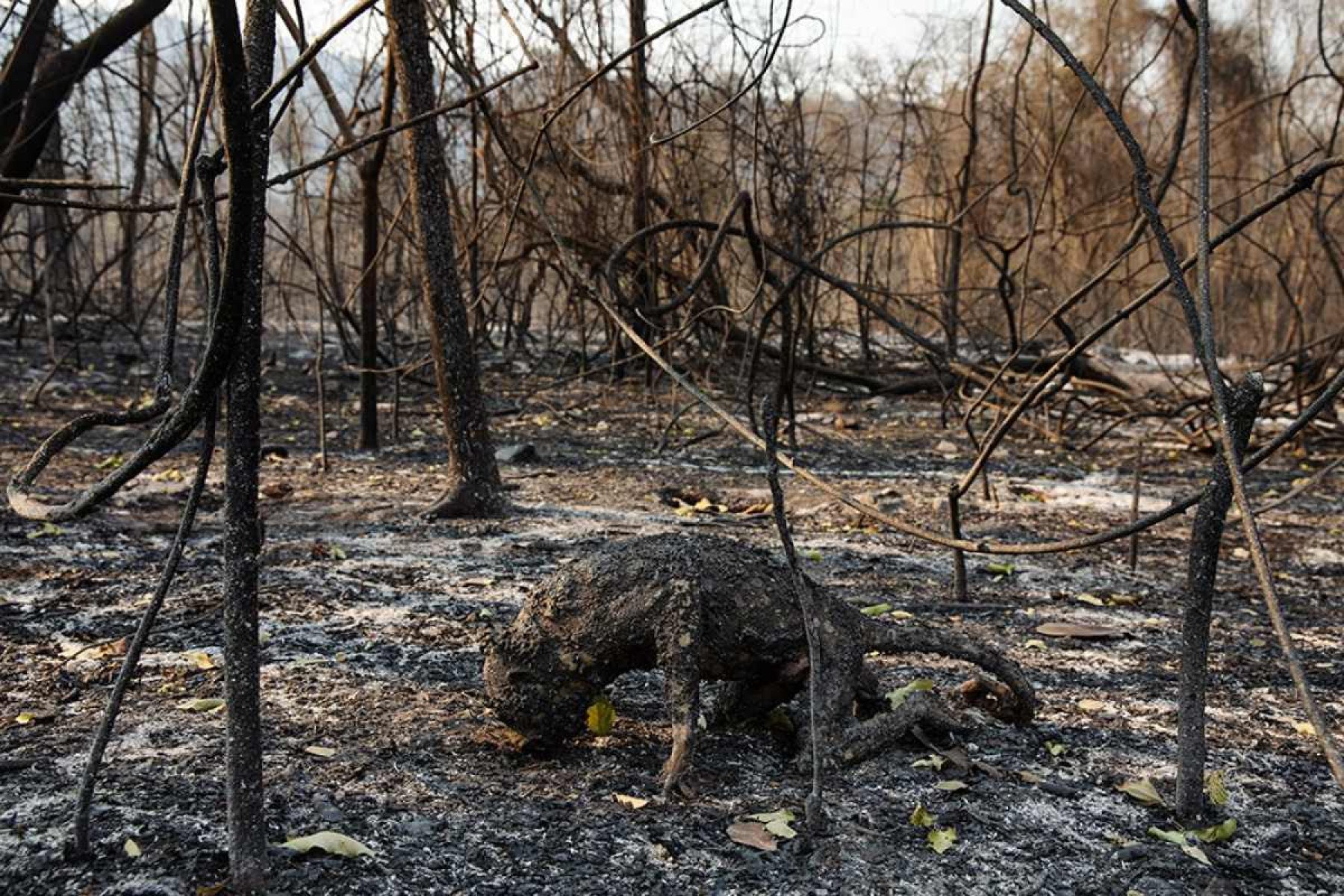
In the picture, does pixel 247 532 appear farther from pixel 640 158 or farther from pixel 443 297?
pixel 640 158

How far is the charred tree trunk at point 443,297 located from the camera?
3.89m

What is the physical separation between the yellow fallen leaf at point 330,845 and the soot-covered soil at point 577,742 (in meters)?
0.02

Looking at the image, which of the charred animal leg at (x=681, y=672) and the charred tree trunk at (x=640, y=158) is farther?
the charred tree trunk at (x=640, y=158)

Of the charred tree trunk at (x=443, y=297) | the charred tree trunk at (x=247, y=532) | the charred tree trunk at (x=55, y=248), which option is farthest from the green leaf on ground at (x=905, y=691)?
the charred tree trunk at (x=55, y=248)

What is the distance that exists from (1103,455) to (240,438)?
5.54 m

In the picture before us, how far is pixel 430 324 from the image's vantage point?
4078 millimetres

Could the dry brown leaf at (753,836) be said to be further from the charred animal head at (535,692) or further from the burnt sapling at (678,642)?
the charred animal head at (535,692)

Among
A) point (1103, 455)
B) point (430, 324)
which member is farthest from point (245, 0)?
point (1103, 455)

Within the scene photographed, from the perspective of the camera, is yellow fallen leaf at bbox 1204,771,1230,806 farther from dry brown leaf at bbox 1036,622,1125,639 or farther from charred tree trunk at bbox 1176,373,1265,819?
dry brown leaf at bbox 1036,622,1125,639

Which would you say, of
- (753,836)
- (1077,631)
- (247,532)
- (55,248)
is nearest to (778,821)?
(753,836)

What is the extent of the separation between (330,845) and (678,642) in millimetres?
617

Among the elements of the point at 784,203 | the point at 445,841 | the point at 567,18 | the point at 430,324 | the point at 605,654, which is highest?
the point at 567,18

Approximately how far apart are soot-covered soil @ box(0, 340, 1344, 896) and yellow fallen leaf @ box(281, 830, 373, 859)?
2 cm

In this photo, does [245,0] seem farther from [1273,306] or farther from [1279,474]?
[1273,306]
